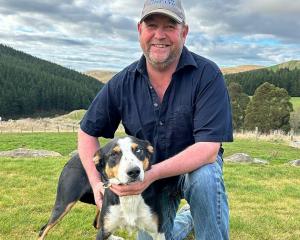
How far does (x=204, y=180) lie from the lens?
4598mm

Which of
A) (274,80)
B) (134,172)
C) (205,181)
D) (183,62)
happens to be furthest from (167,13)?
(274,80)

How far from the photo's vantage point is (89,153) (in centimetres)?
519

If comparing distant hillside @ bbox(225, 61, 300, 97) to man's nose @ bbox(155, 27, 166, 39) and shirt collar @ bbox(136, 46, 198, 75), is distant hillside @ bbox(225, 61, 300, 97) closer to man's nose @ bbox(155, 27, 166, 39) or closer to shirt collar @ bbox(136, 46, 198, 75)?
shirt collar @ bbox(136, 46, 198, 75)

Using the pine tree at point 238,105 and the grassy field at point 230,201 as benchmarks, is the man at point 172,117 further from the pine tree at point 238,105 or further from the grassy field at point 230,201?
the pine tree at point 238,105

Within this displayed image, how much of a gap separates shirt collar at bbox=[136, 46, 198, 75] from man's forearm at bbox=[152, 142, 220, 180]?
897 millimetres

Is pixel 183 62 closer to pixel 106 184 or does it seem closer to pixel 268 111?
pixel 106 184

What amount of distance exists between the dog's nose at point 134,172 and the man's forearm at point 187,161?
0.26 metres

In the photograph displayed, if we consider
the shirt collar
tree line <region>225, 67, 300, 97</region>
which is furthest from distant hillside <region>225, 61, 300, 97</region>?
the shirt collar

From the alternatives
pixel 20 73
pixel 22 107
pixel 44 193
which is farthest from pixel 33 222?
pixel 20 73

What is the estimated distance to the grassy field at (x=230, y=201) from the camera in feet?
22.1

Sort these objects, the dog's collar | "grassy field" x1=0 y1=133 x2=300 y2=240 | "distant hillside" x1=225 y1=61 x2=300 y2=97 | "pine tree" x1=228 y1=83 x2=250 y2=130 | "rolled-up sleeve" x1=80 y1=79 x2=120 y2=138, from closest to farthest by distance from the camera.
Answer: the dog's collar
"rolled-up sleeve" x1=80 y1=79 x2=120 y2=138
"grassy field" x1=0 y1=133 x2=300 y2=240
"pine tree" x1=228 y1=83 x2=250 y2=130
"distant hillside" x1=225 y1=61 x2=300 y2=97

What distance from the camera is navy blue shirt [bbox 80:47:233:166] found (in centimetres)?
476

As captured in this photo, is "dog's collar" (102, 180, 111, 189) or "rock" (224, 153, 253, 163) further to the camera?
"rock" (224, 153, 253, 163)

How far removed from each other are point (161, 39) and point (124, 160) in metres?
1.34
